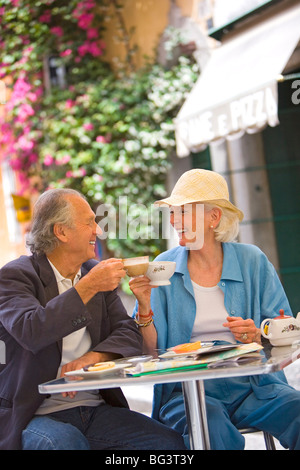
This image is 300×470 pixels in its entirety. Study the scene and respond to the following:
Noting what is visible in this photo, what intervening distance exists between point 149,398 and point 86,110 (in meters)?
4.30

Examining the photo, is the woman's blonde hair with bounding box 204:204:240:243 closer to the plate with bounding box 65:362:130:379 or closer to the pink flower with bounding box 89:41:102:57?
the plate with bounding box 65:362:130:379

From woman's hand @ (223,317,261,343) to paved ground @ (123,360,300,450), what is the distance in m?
1.67

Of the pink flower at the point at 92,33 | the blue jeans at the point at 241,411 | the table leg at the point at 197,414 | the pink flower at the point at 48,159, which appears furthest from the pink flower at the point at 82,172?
the table leg at the point at 197,414

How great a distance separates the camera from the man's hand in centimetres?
254

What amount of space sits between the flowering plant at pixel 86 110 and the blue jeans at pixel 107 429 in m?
5.33

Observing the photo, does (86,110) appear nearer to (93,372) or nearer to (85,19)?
(85,19)

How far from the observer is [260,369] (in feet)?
6.86

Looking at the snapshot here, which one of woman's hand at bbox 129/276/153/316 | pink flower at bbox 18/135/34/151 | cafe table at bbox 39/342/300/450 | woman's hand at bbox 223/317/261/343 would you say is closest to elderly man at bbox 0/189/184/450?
woman's hand at bbox 129/276/153/316

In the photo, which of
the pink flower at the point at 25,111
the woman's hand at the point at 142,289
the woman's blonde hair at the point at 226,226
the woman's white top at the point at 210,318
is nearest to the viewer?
the woman's hand at the point at 142,289

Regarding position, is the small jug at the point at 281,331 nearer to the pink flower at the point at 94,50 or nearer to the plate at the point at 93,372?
the plate at the point at 93,372

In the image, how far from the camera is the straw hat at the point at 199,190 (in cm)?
308

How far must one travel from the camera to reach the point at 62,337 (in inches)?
98.9

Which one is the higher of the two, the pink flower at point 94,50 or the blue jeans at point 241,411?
the pink flower at point 94,50
